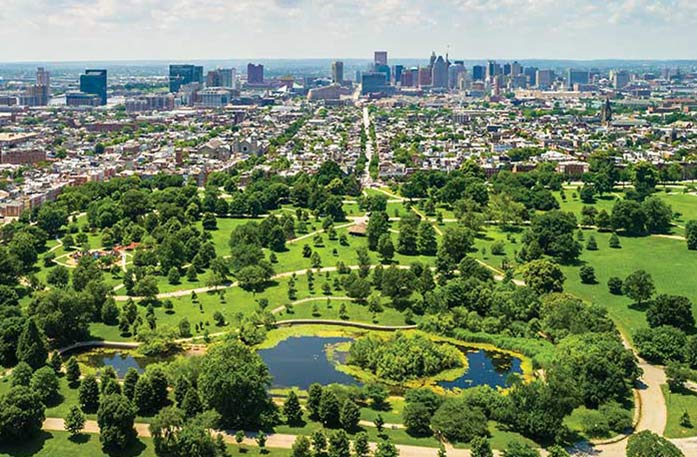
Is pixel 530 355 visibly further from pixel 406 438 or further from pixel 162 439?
pixel 162 439

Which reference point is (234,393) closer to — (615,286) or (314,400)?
(314,400)

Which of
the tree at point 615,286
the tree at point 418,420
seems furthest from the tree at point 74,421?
the tree at point 615,286

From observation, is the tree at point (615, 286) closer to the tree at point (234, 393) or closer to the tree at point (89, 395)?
the tree at point (234, 393)

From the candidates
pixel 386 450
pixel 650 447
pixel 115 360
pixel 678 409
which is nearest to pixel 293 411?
pixel 386 450

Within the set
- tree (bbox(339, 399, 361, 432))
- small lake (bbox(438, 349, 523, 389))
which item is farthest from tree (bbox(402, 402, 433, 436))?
small lake (bbox(438, 349, 523, 389))

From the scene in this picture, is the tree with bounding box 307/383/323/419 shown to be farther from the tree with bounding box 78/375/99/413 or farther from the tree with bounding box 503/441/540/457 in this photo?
the tree with bounding box 78/375/99/413

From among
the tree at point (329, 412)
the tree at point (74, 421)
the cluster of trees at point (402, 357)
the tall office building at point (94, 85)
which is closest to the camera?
the tree at point (74, 421)
